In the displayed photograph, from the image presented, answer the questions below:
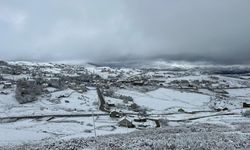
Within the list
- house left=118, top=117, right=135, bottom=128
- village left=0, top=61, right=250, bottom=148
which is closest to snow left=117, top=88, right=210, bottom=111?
village left=0, top=61, right=250, bottom=148

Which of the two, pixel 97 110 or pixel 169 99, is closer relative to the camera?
pixel 97 110

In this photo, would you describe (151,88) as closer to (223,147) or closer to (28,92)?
(28,92)

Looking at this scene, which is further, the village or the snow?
the snow

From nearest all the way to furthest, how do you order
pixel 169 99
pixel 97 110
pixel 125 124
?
pixel 125 124, pixel 97 110, pixel 169 99

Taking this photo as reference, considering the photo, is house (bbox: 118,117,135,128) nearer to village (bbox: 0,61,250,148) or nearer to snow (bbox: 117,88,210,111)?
village (bbox: 0,61,250,148)

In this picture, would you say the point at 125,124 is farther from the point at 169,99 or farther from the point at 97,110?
the point at 169,99

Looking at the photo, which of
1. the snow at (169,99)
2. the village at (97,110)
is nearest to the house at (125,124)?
the village at (97,110)

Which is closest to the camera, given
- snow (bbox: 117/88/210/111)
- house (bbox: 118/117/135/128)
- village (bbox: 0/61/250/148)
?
village (bbox: 0/61/250/148)

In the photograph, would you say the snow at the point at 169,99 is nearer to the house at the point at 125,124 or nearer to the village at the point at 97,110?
the village at the point at 97,110

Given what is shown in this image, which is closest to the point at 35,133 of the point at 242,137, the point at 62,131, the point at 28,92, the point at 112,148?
the point at 62,131

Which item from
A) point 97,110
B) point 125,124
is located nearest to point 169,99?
point 97,110

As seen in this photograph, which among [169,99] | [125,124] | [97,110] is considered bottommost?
[169,99]
